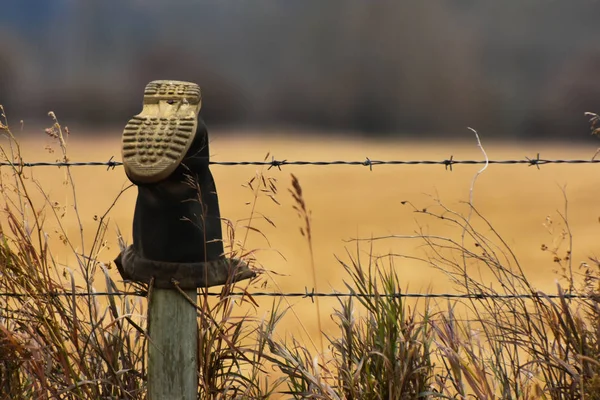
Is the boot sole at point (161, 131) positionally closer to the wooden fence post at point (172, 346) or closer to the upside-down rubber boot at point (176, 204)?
the upside-down rubber boot at point (176, 204)

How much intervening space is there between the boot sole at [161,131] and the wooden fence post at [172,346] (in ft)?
1.16

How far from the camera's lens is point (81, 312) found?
219 cm

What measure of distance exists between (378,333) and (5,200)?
3.91ft

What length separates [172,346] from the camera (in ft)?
6.65

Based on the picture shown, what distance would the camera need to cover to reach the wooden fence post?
6.64 ft

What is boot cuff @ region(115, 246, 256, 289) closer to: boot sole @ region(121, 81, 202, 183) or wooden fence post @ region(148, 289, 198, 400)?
wooden fence post @ region(148, 289, 198, 400)

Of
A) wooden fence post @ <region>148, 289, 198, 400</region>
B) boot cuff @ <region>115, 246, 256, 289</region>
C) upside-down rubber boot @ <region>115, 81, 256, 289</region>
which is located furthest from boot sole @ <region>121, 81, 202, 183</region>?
wooden fence post @ <region>148, 289, 198, 400</region>

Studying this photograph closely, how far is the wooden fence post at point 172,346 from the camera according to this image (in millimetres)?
2025

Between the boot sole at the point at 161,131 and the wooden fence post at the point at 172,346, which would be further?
the wooden fence post at the point at 172,346

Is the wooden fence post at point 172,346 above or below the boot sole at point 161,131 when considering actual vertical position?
below

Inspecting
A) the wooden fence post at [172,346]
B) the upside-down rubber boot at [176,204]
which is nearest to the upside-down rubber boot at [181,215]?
the upside-down rubber boot at [176,204]

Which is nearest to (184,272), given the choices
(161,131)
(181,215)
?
(181,215)

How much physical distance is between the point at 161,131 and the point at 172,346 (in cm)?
58

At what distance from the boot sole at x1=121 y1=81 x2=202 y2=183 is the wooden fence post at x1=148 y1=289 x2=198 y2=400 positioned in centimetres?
35
